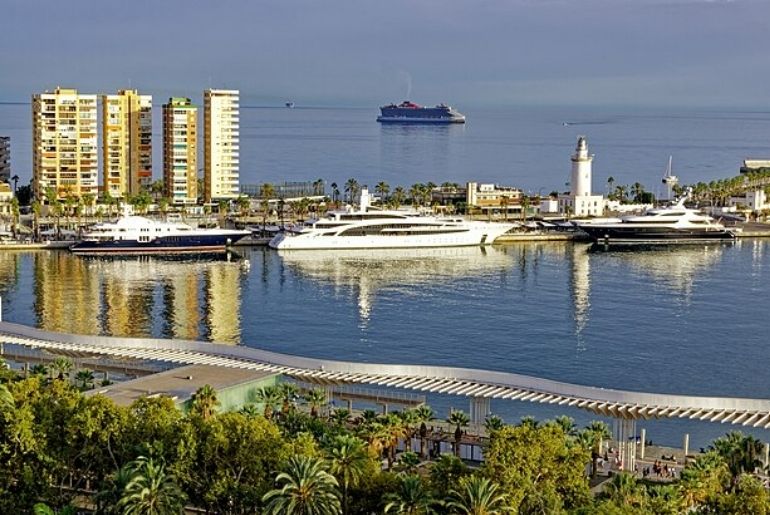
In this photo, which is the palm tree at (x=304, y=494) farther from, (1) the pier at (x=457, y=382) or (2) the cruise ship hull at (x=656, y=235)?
(2) the cruise ship hull at (x=656, y=235)

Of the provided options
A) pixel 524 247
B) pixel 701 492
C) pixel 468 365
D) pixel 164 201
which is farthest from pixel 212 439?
pixel 164 201

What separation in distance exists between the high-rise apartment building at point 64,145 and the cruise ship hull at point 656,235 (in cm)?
3300

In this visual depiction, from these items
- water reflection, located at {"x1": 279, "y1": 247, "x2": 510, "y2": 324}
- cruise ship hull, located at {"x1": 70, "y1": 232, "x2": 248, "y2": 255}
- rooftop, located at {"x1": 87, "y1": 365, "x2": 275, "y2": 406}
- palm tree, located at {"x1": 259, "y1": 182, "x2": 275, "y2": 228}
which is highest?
palm tree, located at {"x1": 259, "y1": 182, "x2": 275, "y2": 228}

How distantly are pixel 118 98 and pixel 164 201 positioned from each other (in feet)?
33.8

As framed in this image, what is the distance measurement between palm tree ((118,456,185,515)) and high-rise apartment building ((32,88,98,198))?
6372 centimetres

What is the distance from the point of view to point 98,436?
72.8 feet

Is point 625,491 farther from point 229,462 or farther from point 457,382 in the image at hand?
point 457,382

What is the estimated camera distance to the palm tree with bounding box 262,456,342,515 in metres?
18.5

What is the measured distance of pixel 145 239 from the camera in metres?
66.7

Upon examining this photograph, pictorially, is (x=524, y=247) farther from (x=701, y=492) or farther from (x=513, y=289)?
(x=701, y=492)

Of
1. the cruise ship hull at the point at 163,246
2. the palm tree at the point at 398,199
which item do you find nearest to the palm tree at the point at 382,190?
the palm tree at the point at 398,199

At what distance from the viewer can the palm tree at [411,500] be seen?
18.4 metres

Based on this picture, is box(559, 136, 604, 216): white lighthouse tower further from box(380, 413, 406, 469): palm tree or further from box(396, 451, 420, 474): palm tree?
box(396, 451, 420, 474): palm tree

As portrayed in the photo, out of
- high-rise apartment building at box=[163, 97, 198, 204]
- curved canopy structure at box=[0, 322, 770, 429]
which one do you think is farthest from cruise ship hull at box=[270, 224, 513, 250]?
curved canopy structure at box=[0, 322, 770, 429]
